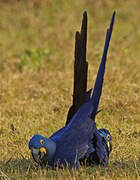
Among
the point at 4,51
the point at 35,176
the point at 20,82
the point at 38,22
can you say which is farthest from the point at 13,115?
the point at 38,22

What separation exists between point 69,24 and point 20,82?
3.44 m

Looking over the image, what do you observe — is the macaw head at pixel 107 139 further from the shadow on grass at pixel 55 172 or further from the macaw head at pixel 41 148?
the macaw head at pixel 41 148

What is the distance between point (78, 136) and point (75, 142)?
0.05m

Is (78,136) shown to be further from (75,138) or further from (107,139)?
(107,139)

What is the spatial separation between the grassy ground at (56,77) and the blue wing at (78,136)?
0.12 meters

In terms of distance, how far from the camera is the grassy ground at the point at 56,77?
155 inches

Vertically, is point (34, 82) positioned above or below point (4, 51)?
below

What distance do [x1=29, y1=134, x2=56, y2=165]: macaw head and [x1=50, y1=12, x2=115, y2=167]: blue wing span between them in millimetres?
67

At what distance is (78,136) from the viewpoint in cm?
340

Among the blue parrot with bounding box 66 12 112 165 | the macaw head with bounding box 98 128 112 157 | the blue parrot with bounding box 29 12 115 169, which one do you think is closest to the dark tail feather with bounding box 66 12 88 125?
the blue parrot with bounding box 66 12 112 165

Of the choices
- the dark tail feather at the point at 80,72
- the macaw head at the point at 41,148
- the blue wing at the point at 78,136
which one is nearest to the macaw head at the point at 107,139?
the blue wing at the point at 78,136

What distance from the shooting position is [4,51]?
8.86 m

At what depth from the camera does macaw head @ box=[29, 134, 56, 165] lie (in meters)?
3.18

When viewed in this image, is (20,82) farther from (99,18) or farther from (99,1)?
(99,1)
